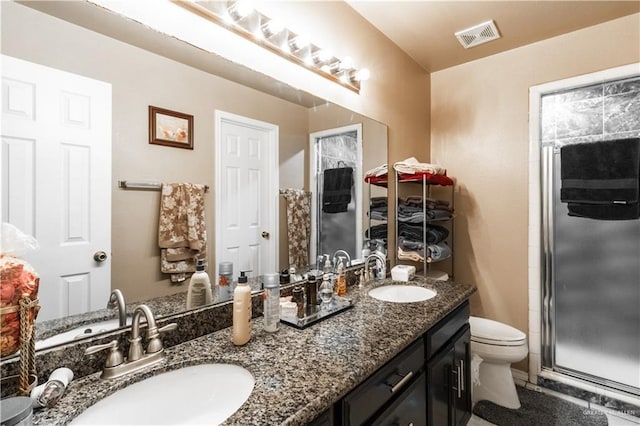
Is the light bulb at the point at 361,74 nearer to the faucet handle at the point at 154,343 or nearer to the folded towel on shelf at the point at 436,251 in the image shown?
the folded towel on shelf at the point at 436,251

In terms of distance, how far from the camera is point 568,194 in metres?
2.07

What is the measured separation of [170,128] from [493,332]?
2210 mm

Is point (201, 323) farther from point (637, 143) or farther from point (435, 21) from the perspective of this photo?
point (637, 143)

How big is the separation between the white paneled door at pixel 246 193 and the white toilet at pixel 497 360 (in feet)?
4.87

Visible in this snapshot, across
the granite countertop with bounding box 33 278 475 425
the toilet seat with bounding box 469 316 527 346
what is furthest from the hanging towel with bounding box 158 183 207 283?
the toilet seat with bounding box 469 316 527 346

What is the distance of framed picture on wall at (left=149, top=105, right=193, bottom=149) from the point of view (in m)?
1.04

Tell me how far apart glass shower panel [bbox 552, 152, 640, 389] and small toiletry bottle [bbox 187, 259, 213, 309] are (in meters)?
2.30

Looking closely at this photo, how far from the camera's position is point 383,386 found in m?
1.00

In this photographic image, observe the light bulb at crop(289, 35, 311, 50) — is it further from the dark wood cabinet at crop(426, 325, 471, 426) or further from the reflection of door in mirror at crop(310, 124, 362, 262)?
the dark wood cabinet at crop(426, 325, 471, 426)

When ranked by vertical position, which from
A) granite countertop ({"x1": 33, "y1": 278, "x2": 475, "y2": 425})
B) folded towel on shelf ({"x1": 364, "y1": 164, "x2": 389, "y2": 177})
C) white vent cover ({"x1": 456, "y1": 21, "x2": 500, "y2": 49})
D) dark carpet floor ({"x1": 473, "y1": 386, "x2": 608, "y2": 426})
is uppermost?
white vent cover ({"x1": 456, "y1": 21, "x2": 500, "y2": 49})

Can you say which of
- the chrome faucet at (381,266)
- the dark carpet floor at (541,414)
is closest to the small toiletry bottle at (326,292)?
the chrome faucet at (381,266)

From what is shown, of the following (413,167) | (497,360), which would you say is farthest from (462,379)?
(413,167)

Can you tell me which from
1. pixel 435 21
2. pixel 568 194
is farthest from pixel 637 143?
pixel 435 21

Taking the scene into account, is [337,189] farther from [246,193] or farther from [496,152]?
[496,152]
